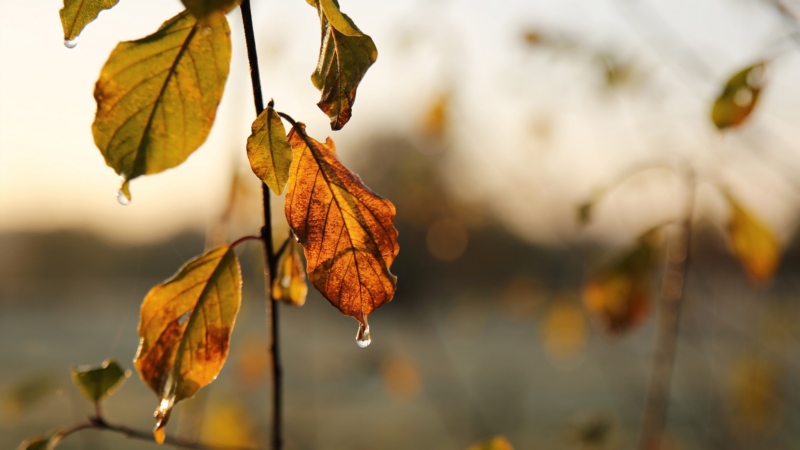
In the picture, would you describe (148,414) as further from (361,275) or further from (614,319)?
(361,275)

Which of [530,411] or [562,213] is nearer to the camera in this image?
[562,213]

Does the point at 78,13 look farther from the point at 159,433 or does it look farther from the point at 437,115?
the point at 437,115

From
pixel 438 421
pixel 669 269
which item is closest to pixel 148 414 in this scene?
pixel 438 421

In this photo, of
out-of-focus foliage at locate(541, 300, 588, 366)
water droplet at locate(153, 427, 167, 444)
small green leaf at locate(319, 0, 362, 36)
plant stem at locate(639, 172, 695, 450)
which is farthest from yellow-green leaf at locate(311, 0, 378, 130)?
out-of-focus foliage at locate(541, 300, 588, 366)

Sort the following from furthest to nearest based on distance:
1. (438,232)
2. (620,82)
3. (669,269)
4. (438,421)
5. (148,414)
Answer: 1. (438,421)
2. (148,414)
3. (438,232)
4. (620,82)
5. (669,269)

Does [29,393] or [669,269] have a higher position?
[669,269]

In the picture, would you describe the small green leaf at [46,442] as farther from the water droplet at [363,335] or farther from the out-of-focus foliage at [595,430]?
the out-of-focus foliage at [595,430]

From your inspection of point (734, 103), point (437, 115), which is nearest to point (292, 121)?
point (734, 103)

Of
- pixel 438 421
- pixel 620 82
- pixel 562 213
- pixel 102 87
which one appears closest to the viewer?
pixel 102 87
